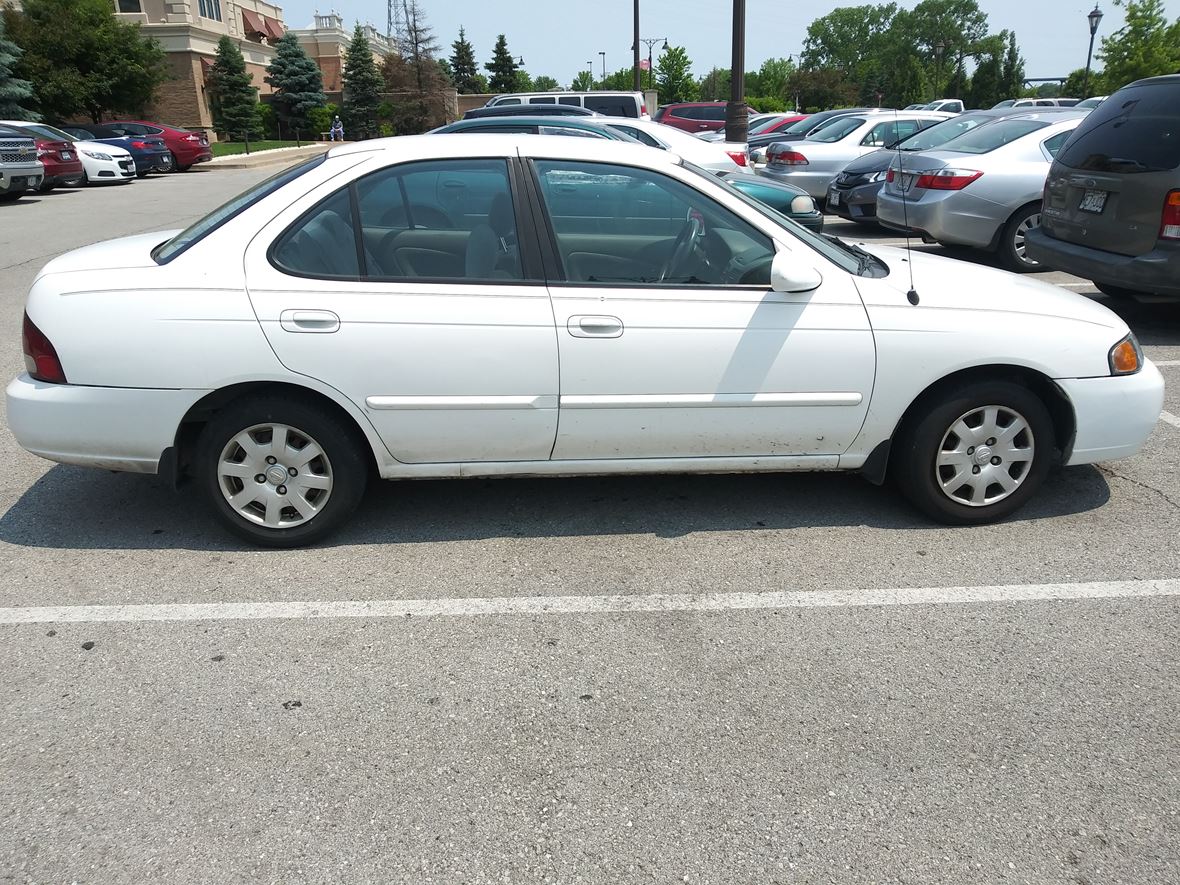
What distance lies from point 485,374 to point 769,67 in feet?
500

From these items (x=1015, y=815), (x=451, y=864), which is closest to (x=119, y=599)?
(x=451, y=864)

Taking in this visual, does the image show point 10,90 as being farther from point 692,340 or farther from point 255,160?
point 692,340

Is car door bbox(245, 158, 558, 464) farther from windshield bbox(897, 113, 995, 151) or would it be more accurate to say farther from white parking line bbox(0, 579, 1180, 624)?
windshield bbox(897, 113, 995, 151)

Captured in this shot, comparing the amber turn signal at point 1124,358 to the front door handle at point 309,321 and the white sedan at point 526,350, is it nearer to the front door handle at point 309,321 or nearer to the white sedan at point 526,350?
the white sedan at point 526,350

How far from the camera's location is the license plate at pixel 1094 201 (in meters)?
7.09

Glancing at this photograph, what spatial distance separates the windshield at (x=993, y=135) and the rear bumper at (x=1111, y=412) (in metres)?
6.82

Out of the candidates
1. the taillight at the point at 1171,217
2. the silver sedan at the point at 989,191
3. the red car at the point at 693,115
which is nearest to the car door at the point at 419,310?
the taillight at the point at 1171,217

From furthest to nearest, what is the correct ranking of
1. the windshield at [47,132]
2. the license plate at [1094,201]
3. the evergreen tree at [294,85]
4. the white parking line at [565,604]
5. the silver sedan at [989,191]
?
the evergreen tree at [294,85] < the windshield at [47,132] < the silver sedan at [989,191] < the license plate at [1094,201] < the white parking line at [565,604]

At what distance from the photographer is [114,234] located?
46.1 feet

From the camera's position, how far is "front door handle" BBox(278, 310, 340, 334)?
379 cm

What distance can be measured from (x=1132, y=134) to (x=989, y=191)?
2969 mm

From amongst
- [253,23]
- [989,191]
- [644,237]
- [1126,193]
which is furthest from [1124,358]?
[253,23]

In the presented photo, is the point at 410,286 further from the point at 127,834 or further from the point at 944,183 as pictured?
the point at 944,183

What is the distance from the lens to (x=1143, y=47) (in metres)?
40.9
